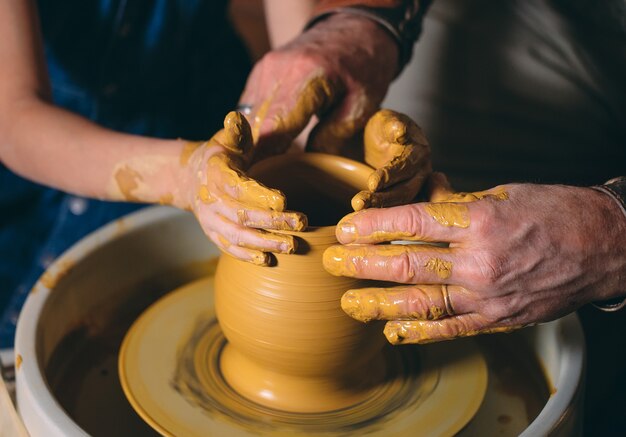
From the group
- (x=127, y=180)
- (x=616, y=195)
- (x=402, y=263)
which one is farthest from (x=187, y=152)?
(x=616, y=195)

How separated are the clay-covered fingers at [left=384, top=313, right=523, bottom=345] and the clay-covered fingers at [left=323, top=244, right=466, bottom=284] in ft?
0.22

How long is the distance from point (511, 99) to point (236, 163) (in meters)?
1.07

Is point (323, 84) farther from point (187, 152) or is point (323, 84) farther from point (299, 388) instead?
point (299, 388)

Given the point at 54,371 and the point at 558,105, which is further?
the point at 558,105

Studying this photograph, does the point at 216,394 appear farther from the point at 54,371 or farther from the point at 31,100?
the point at 31,100

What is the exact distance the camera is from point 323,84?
1326 millimetres

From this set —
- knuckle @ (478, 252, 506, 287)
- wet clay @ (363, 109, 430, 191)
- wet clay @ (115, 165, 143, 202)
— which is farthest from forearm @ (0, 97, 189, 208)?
knuckle @ (478, 252, 506, 287)

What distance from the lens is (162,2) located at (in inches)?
66.6

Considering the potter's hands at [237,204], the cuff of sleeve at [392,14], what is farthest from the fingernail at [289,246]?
the cuff of sleeve at [392,14]

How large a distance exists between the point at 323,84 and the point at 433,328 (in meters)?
0.53

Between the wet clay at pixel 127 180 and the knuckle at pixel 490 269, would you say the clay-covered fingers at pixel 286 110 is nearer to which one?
the wet clay at pixel 127 180

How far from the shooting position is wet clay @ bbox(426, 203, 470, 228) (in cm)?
98

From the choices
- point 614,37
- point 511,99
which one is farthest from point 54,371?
point 614,37

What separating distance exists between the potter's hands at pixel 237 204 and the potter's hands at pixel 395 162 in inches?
4.6
